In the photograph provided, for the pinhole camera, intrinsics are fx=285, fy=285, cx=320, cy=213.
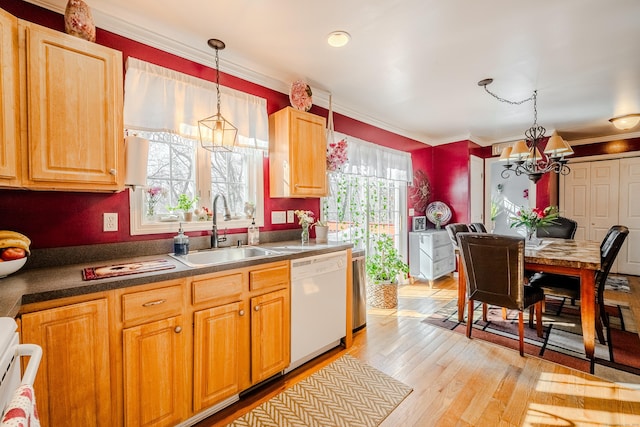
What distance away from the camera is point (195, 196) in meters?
2.30

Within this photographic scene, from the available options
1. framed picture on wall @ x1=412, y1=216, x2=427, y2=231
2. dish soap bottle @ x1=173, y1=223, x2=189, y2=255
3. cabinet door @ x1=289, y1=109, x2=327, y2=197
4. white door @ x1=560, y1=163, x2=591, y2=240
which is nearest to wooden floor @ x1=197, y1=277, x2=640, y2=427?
dish soap bottle @ x1=173, y1=223, x2=189, y2=255

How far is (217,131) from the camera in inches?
83.4

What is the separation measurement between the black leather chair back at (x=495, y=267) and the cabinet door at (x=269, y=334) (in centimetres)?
167

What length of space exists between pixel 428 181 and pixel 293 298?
3.92m

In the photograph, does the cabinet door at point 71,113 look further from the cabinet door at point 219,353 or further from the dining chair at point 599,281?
the dining chair at point 599,281

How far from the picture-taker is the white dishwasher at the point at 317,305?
217 centimetres

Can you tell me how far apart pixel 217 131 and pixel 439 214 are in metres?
4.03

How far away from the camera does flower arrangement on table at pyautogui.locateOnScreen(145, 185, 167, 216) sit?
2.08m

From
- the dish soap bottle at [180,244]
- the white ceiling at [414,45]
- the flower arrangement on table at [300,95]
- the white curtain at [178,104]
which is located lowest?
the dish soap bottle at [180,244]

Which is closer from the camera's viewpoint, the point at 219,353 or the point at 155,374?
the point at 155,374

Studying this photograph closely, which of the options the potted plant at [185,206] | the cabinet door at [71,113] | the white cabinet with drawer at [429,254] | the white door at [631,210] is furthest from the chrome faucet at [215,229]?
the white door at [631,210]

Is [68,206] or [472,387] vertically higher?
[68,206]

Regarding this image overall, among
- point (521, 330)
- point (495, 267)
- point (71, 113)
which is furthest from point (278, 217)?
point (521, 330)

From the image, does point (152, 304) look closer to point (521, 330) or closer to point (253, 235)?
point (253, 235)
